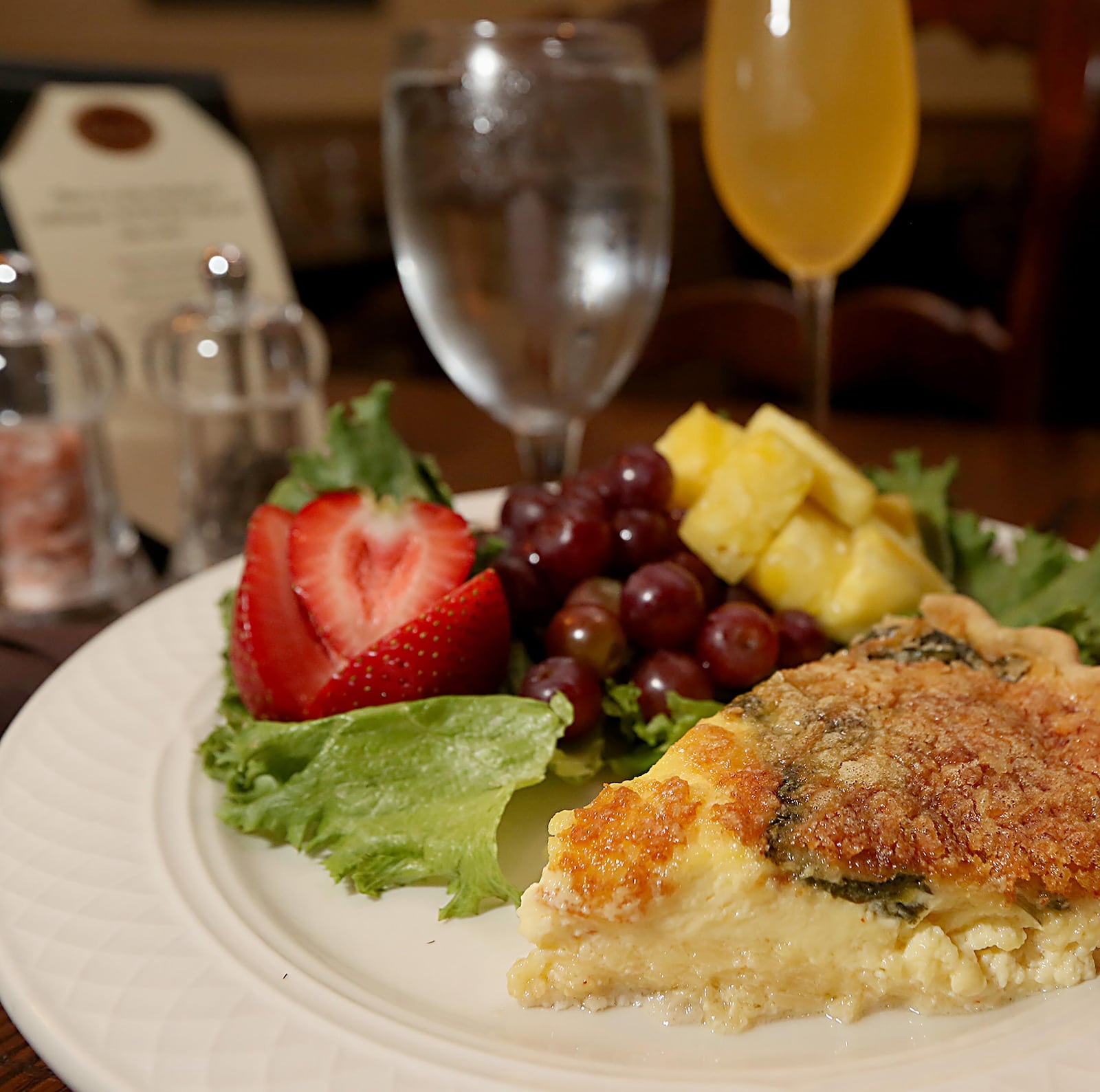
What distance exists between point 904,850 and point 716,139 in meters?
1.06

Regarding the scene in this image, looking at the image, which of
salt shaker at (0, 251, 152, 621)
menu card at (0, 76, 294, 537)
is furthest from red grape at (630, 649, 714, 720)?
menu card at (0, 76, 294, 537)

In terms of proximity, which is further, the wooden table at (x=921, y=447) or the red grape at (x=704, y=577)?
the wooden table at (x=921, y=447)

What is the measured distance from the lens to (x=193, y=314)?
158 centimetres

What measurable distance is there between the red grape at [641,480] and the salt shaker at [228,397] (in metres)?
0.63

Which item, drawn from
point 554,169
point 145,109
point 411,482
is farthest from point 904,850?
point 145,109

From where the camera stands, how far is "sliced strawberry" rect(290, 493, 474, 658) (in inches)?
36.8

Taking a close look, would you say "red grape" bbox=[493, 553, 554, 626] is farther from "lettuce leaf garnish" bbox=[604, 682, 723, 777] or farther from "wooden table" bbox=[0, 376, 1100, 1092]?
"wooden table" bbox=[0, 376, 1100, 1092]

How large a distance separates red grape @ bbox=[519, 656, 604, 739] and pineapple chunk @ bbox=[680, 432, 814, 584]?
187 mm

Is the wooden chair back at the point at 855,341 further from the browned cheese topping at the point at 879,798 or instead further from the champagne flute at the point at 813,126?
the browned cheese topping at the point at 879,798

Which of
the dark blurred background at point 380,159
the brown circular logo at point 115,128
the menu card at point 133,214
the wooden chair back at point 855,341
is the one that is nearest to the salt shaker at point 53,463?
the menu card at point 133,214

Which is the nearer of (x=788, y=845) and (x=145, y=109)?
(x=788, y=845)

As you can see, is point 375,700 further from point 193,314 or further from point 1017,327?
point 1017,327

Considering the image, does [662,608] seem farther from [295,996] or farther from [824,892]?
[295,996]

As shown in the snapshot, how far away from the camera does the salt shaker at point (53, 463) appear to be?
1.41m
